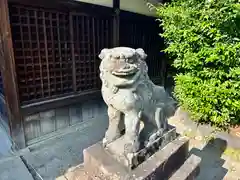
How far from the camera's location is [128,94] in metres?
1.76

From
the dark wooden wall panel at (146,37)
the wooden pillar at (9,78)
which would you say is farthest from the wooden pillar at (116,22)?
the wooden pillar at (9,78)

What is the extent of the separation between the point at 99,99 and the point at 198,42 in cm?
262

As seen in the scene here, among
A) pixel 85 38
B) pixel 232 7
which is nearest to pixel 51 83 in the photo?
pixel 85 38

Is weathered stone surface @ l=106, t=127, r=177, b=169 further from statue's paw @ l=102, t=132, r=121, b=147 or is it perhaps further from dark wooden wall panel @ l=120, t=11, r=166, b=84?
dark wooden wall panel @ l=120, t=11, r=166, b=84

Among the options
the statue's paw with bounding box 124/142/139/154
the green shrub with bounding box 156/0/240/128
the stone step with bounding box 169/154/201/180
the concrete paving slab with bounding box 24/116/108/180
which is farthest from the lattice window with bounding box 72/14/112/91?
the stone step with bounding box 169/154/201/180

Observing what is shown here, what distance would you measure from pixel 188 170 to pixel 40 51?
311 cm

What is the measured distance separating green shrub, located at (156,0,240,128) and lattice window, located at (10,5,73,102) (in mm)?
2236

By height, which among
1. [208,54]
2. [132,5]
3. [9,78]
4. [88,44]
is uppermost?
[132,5]

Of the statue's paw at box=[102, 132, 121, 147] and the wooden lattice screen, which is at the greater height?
the wooden lattice screen

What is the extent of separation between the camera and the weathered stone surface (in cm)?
179

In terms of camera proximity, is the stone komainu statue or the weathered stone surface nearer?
the stone komainu statue

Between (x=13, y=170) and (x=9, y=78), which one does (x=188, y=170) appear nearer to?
(x=13, y=170)

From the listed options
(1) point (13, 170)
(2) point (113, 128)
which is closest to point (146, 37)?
(2) point (113, 128)

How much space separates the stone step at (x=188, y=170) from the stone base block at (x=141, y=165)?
0.04m
